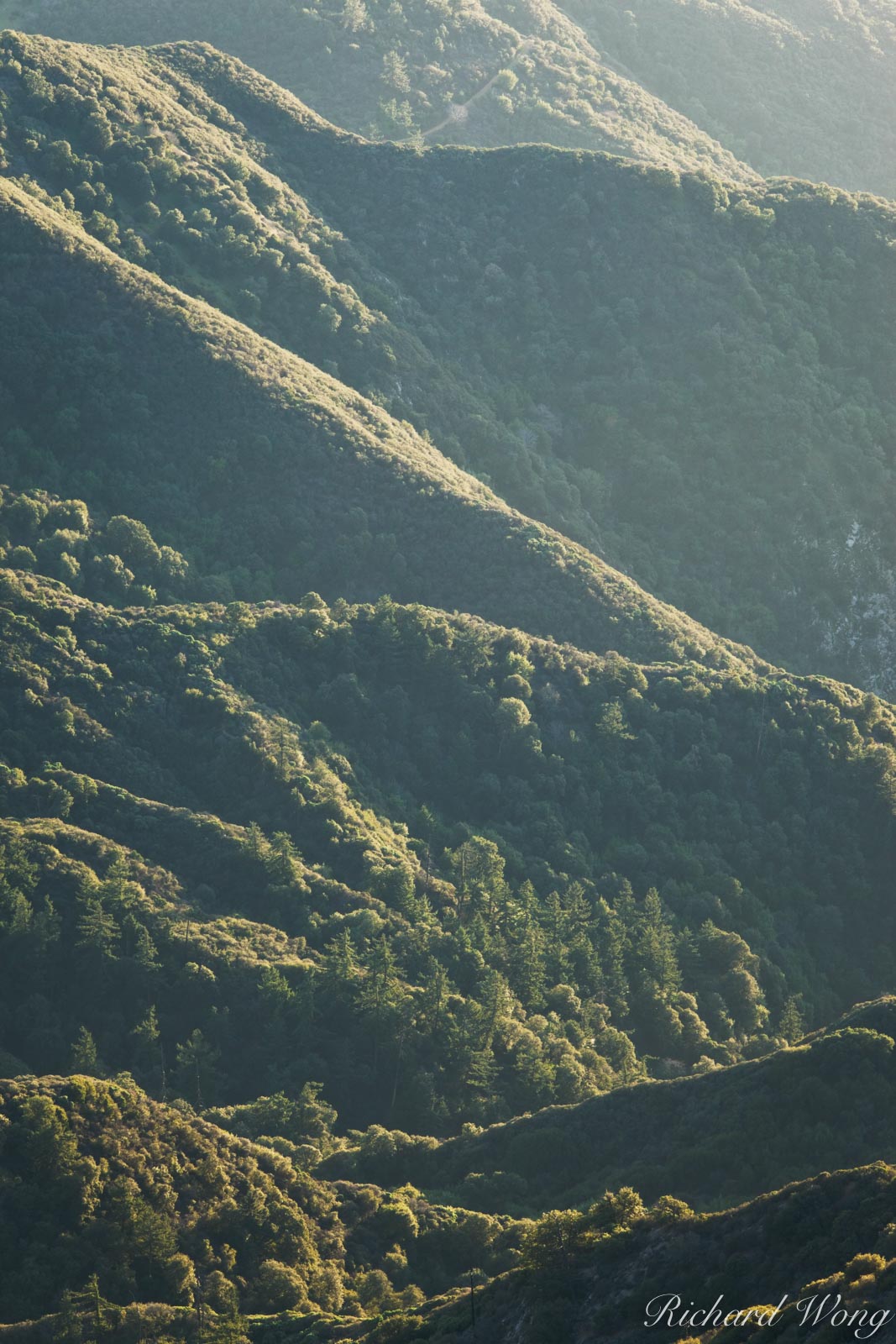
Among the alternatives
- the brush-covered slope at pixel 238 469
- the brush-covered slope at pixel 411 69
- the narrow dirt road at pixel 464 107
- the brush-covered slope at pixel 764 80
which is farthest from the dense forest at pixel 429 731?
the brush-covered slope at pixel 764 80

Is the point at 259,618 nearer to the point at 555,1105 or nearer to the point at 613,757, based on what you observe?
the point at 613,757

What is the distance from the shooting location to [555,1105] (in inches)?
2420

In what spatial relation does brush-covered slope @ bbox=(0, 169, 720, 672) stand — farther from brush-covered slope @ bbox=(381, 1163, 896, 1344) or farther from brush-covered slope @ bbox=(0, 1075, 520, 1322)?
brush-covered slope @ bbox=(381, 1163, 896, 1344)

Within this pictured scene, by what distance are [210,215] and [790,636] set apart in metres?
55.6

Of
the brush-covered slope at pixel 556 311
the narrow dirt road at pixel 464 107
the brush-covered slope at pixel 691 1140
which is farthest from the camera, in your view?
the narrow dirt road at pixel 464 107

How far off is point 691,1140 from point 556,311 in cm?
8250

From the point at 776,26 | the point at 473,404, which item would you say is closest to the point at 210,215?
the point at 473,404

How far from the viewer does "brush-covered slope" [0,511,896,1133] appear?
63.3m

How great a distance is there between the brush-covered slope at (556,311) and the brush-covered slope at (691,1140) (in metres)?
40.7

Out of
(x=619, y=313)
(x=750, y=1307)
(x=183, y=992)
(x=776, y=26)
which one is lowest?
(x=183, y=992)

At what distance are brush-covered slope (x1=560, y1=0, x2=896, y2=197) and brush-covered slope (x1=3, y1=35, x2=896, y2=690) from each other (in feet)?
186

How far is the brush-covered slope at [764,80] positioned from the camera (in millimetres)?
179500

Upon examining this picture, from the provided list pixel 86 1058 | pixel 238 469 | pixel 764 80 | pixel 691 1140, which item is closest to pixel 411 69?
pixel 764 80

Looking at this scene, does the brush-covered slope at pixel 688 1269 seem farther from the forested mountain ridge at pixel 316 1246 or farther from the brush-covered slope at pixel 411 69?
the brush-covered slope at pixel 411 69
